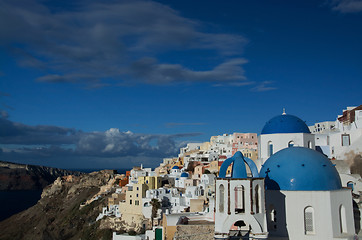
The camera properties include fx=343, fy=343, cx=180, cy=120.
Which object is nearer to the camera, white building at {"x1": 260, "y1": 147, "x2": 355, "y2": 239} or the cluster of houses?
the cluster of houses

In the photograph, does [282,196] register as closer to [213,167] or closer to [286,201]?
[286,201]

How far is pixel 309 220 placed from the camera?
1862cm

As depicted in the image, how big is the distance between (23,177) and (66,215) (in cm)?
11633

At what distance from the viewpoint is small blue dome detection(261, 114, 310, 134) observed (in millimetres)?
25828

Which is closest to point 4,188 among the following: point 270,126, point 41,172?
point 41,172

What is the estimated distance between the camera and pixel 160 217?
39.7 metres

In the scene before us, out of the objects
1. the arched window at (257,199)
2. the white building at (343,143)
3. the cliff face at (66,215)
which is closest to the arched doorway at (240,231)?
the arched window at (257,199)

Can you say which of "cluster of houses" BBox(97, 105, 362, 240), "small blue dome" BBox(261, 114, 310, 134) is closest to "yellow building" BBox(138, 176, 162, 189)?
"cluster of houses" BBox(97, 105, 362, 240)

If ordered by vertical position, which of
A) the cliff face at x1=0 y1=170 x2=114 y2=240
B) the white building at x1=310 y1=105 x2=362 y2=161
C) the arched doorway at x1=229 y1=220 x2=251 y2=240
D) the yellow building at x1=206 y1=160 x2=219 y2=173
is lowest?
the cliff face at x1=0 y1=170 x2=114 y2=240

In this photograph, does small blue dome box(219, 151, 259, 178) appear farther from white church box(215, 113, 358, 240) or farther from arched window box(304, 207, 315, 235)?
arched window box(304, 207, 315, 235)

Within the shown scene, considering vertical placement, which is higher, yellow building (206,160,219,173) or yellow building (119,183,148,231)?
yellow building (206,160,219,173)

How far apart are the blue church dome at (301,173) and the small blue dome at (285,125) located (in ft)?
16.3

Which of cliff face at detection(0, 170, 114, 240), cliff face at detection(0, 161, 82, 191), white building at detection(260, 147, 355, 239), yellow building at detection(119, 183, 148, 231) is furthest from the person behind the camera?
cliff face at detection(0, 161, 82, 191)

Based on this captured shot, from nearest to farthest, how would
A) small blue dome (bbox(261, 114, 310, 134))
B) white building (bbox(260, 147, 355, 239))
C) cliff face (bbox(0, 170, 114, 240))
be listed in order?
white building (bbox(260, 147, 355, 239))
small blue dome (bbox(261, 114, 310, 134))
cliff face (bbox(0, 170, 114, 240))
